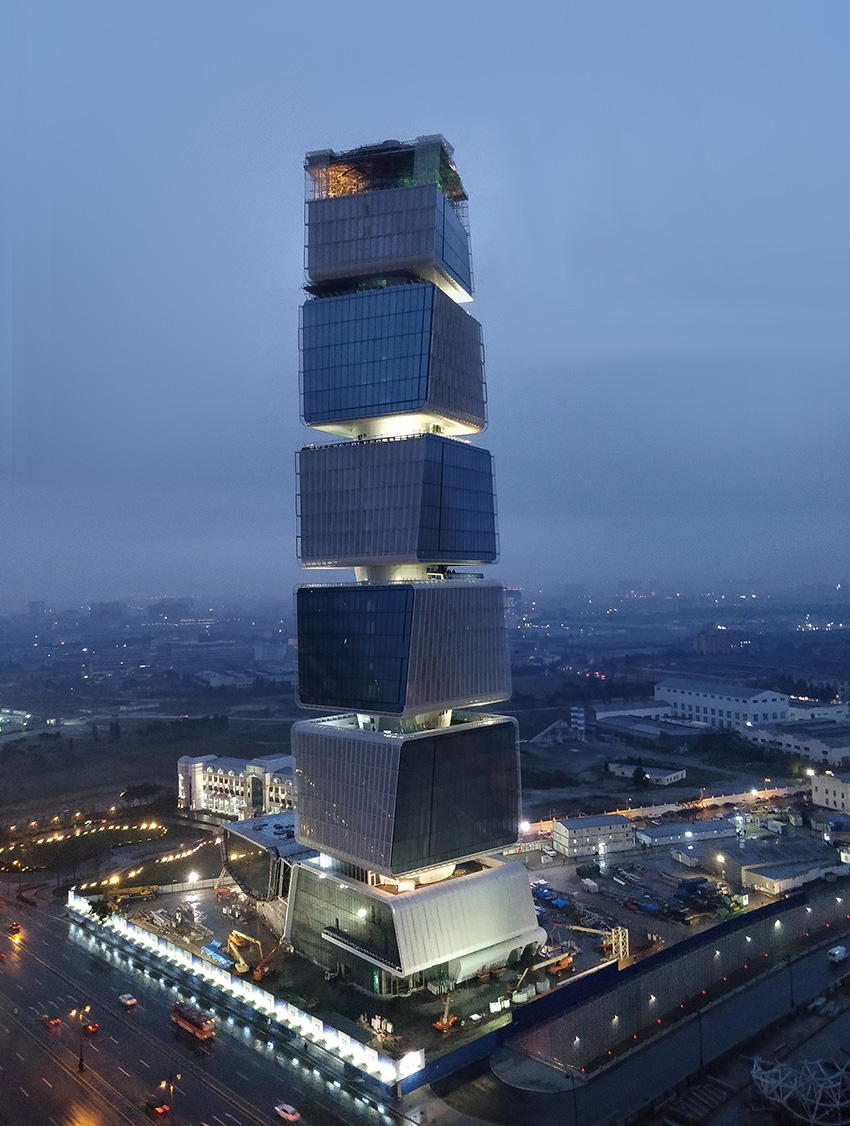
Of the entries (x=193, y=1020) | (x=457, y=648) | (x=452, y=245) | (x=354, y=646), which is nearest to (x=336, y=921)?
(x=193, y=1020)

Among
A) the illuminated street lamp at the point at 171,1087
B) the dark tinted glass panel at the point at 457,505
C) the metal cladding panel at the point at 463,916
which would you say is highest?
the dark tinted glass panel at the point at 457,505

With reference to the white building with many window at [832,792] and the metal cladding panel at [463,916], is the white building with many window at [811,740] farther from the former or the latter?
the metal cladding panel at [463,916]

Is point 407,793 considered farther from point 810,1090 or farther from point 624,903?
point 810,1090

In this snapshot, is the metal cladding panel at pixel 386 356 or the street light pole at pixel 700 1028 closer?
the street light pole at pixel 700 1028

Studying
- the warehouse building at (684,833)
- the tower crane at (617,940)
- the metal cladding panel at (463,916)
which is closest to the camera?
the metal cladding panel at (463,916)

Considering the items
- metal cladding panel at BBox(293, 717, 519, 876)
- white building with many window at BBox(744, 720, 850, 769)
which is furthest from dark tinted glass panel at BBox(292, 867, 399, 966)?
white building with many window at BBox(744, 720, 850, 769)

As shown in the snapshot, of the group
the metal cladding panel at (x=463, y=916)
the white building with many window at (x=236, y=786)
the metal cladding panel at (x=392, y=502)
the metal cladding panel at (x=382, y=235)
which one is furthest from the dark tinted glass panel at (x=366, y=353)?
the white building with many window at (x=236, y=786)

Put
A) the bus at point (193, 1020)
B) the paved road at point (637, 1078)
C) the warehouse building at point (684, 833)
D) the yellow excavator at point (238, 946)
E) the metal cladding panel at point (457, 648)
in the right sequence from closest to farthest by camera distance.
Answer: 1. the paved road at point (637, 1078)
2. the bus at point (193, 1020)
3. the yellow excavator at point (238, 946)
4. the metal cladding panel at point (457, 648)
5. the warehouse building at point (684, 833)

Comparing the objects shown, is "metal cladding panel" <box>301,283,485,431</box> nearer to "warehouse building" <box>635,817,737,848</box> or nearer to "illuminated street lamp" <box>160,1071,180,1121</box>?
"illuminated street lamp" <box>160,1071,180,1121</box>
